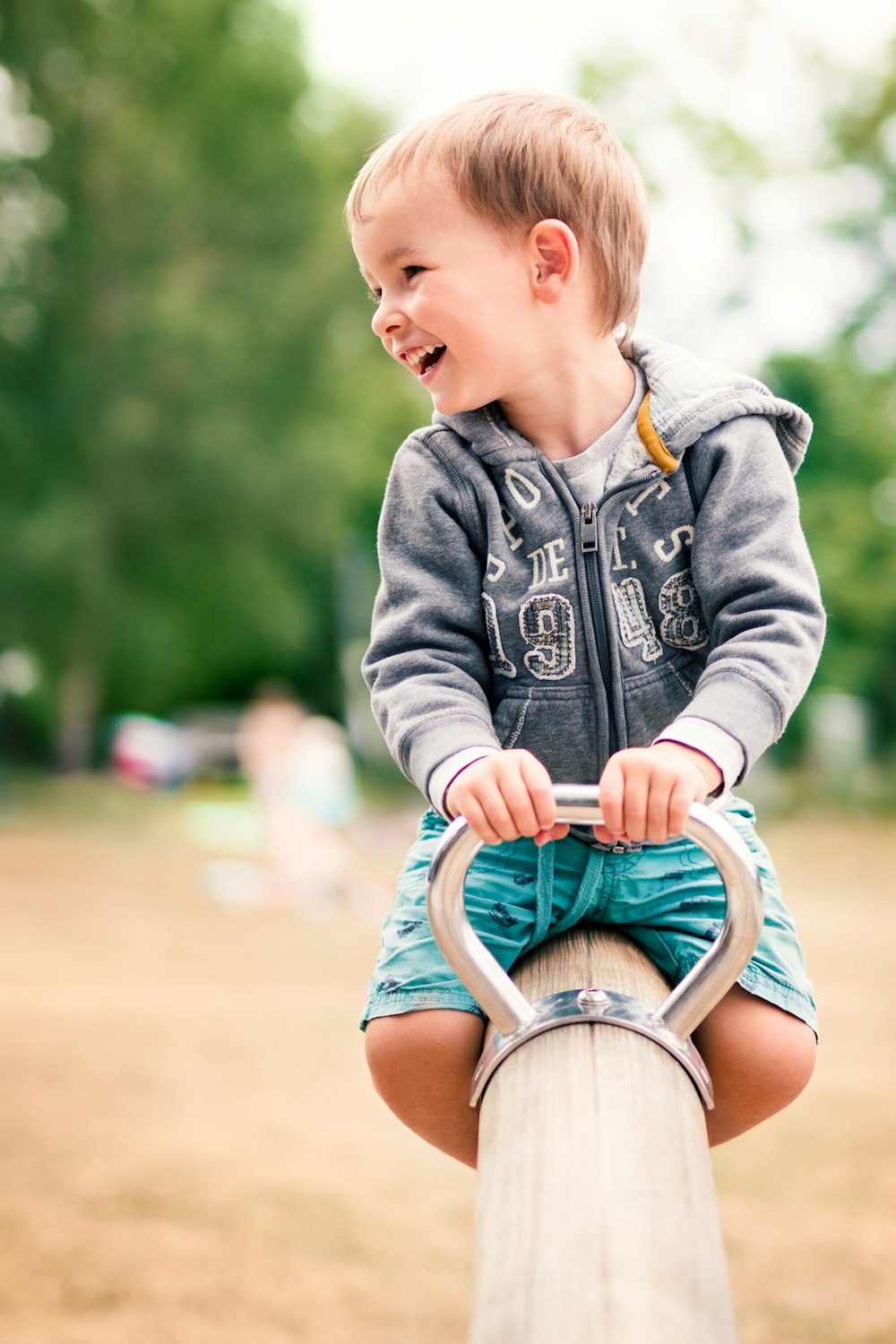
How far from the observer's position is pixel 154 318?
49.9ft

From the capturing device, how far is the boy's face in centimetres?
143

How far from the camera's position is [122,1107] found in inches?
202

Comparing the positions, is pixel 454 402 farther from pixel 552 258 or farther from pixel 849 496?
pixel 849 496

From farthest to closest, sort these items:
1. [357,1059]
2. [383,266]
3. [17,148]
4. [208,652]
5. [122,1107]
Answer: [208,652] → [17,148] → [357,1059] → [122,1107] → [383,266]

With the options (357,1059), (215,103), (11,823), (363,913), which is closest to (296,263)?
(215,103)

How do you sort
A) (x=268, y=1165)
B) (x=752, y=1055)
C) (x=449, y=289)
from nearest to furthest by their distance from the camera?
1. (x=752, y=1055)
2. (x=449, y=289)
3. (x=268, y=1165)

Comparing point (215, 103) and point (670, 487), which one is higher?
point (215, 103)

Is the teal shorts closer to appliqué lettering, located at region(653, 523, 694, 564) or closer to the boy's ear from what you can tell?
appliqué lettering, located at region(653, 523, 694, 564)

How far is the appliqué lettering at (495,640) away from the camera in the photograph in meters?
1.46

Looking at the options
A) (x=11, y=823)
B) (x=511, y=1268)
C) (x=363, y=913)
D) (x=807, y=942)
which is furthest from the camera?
(x=11, y=823)

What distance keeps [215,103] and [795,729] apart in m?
9.22

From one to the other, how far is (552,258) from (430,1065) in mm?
818

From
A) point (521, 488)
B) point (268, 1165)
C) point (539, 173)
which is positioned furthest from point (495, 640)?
point (268, 1165)

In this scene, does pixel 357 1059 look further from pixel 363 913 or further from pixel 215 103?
pixel 215 103
